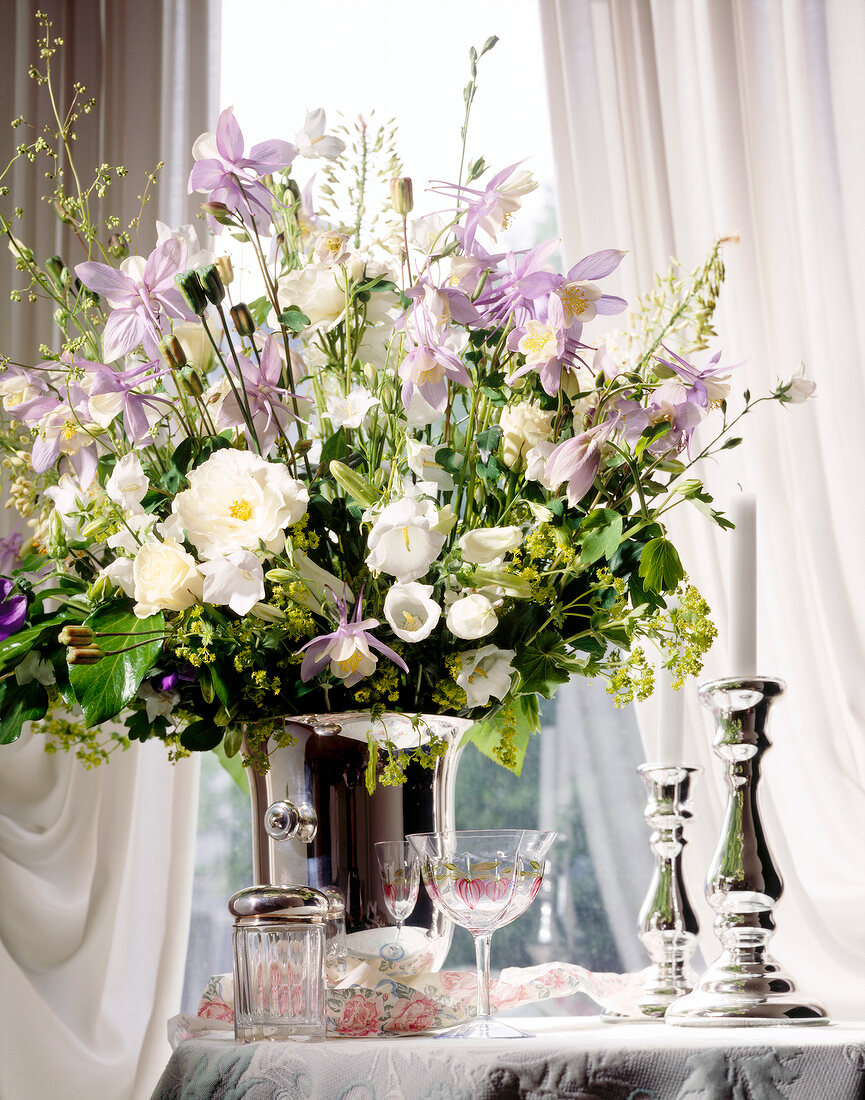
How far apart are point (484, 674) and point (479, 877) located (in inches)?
5.6

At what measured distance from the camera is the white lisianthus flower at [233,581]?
72 centimetres

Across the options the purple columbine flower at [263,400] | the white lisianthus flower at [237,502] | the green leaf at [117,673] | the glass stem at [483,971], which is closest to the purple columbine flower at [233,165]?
the purple columbine flower at [263,400]

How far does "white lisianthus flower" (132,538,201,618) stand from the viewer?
2.43 ft

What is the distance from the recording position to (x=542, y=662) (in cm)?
84

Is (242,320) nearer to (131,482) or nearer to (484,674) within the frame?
(131,482)

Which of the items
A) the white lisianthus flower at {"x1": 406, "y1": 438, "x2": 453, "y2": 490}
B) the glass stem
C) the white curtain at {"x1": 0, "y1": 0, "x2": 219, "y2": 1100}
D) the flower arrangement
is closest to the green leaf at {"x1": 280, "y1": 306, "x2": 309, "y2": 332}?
the flower arrangement

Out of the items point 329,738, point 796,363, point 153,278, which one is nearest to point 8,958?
point 329,738

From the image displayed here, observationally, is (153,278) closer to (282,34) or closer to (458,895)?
(458,895)

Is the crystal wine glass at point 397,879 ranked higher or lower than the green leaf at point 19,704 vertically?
lower

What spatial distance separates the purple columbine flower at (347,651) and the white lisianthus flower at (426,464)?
10 cm

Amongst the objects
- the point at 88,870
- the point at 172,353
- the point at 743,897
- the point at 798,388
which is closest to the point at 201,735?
the point at 172,353

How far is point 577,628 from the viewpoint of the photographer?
855 mm

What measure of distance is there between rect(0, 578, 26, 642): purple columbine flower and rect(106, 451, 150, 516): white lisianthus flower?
102mm

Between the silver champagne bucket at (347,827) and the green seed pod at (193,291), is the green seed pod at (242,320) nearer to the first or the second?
the green seed pod at (193,291)
